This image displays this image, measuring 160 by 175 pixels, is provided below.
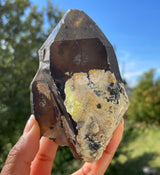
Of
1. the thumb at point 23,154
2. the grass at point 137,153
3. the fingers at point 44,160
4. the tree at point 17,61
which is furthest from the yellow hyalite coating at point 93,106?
the grass at point 137,153

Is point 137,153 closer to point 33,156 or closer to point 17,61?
point 17,61

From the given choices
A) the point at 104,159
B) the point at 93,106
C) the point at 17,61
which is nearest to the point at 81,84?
the point at 93,106

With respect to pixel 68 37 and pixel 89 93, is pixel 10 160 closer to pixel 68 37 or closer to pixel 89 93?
pixel 89 93

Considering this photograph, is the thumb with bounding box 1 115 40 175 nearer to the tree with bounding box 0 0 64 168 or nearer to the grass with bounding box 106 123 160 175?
the tree with bounding box 0 0 64 168

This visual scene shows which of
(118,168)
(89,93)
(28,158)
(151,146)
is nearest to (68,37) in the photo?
(89,93)

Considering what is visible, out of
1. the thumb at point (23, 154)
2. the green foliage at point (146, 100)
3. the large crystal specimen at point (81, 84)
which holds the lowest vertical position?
the green foliage at point (146, 100)

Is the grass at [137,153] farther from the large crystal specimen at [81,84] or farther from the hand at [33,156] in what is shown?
the large crystal specimen at [81,84]
